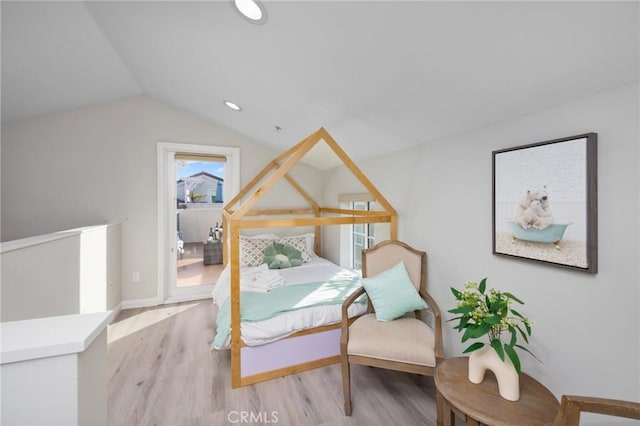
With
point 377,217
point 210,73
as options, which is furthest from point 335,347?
point 210,73

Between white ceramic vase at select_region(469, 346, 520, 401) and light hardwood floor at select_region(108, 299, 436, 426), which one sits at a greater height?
white ceramic vase at select_region(469, 346, 520, 401)

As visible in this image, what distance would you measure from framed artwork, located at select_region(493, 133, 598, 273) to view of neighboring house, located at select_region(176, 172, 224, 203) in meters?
3.61

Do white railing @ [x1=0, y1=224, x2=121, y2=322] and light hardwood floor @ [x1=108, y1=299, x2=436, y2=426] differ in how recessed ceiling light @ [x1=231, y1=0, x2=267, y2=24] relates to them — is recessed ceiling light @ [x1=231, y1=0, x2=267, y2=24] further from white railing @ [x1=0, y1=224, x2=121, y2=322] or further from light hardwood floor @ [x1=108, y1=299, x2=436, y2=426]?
light hardwood floor @ [x1=108, y1=299, x2=436, y2=426]

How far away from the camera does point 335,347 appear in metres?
2.31

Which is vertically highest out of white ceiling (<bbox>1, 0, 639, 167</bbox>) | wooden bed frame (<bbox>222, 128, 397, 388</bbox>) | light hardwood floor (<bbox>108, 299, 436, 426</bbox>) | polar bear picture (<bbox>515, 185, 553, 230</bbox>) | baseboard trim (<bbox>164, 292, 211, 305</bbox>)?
white ceiling (<bbox>1, 0, 639, 167</bbox>)

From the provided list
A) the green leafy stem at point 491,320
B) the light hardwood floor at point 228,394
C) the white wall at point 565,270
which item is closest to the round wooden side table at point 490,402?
the green leafy stem at point 491,320

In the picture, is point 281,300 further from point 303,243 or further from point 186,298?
point 186,298

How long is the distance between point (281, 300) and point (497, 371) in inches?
61.6

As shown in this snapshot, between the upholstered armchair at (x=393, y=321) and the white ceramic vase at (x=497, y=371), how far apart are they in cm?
34

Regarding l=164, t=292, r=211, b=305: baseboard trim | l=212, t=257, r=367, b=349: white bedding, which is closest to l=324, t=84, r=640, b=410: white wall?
l=212, t=257, r=367, b=349: white bedding

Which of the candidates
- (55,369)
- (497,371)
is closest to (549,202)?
(497,371)

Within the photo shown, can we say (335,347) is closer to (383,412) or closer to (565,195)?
(383,412)

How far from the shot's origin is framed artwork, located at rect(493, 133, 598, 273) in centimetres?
125

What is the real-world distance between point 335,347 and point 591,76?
2318 mm
